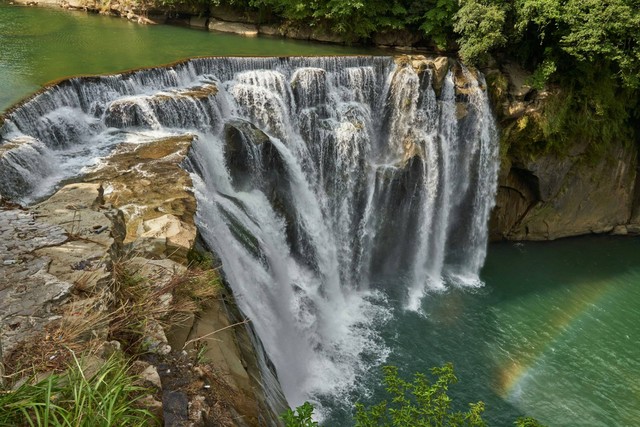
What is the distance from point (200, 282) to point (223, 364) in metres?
1.13

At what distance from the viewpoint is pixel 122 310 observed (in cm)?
401

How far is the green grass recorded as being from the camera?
8.35 ft

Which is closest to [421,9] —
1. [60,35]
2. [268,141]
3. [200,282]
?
[268,141]

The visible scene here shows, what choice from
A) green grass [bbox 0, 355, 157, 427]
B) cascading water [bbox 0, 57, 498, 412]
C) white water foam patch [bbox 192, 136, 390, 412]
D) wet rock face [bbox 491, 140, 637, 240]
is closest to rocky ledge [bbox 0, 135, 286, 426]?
green grass [bbox 0, 355, 157, 427]

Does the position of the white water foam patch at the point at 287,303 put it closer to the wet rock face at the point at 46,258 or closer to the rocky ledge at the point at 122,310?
the rocky ledge at the point at 122,310

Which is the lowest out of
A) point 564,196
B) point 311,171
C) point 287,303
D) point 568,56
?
point 287,303

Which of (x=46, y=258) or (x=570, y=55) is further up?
(x=570, y=55)

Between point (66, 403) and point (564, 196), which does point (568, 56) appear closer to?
point (564, 196)

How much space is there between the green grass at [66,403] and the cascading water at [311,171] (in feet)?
16.6

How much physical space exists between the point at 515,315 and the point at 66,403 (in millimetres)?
12826

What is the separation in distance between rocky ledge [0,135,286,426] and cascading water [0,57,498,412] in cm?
263

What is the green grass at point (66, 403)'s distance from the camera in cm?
255

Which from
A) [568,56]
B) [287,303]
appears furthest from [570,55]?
[287,303]

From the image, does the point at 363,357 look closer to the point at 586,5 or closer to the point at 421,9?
the point at 586,5
